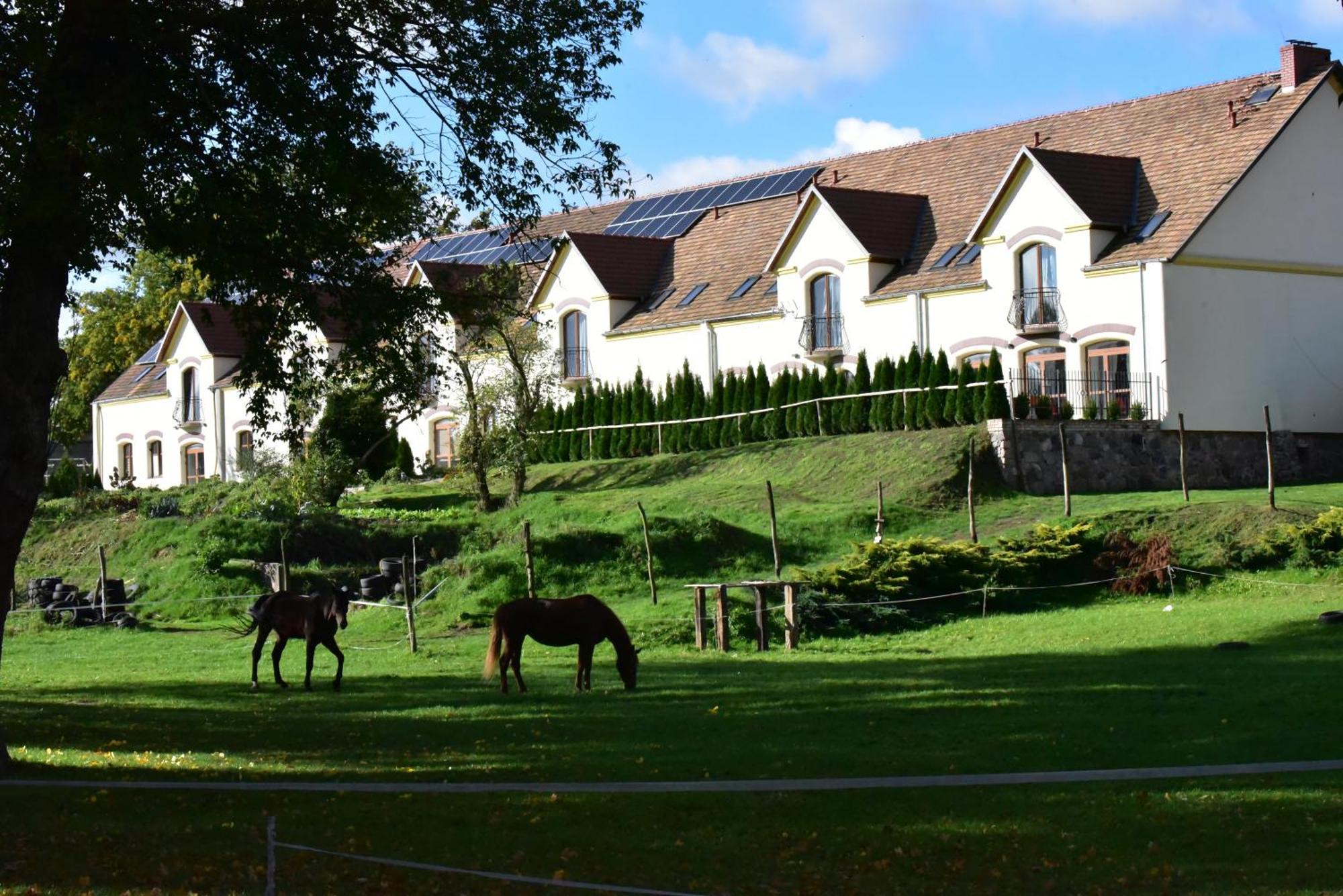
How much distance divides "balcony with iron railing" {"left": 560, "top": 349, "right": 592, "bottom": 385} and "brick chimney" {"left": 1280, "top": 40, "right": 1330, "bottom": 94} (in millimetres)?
23748

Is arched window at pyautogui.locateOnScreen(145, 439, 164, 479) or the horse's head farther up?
arched window at pyautogui.locateOnScreen(145, 439, 164, 479)

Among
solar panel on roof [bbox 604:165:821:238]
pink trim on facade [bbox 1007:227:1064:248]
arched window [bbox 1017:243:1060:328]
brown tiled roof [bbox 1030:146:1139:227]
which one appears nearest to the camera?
brown tiled roof [bbox 1030:146:1139:227]

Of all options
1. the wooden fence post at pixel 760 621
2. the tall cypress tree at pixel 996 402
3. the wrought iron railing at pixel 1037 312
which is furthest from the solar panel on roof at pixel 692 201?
the wooden fence post at pixel 760 621

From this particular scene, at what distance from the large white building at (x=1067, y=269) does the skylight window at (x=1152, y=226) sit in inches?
1.9

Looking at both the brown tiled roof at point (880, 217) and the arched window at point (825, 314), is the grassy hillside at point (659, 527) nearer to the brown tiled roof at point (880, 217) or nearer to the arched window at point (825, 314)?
the arched window at point (825, 314)

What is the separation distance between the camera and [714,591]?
3306 centimetres

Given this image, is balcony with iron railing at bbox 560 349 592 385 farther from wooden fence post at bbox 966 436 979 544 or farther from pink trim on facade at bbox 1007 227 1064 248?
wooden fence post at bbox 966 436 979 544

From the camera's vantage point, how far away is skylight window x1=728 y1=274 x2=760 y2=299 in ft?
180

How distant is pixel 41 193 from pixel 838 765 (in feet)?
29.6

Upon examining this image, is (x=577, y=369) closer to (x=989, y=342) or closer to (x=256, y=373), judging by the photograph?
(x=989, y=342)

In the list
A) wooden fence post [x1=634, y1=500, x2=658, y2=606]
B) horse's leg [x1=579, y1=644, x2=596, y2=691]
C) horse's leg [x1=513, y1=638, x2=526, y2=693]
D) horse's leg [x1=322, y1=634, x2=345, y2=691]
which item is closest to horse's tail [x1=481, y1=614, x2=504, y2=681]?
horse's leg [x1=513, y1=638, x2=526, y2=693]

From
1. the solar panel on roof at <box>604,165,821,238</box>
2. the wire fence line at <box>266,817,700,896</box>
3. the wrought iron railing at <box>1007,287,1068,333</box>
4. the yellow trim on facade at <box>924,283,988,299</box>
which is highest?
the solar panel on roof at <box>604,165,821,238</box>

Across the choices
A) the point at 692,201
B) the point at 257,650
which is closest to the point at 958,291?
the point at 692,201

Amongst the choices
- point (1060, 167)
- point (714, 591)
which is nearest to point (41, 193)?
point (714, 591)
